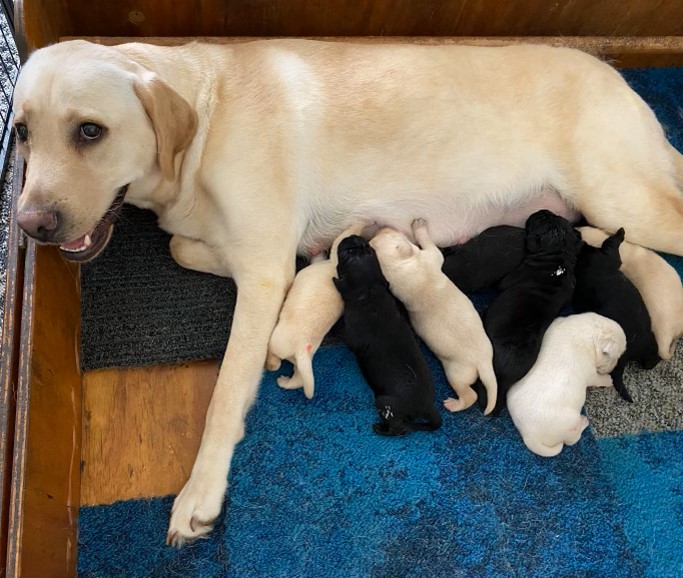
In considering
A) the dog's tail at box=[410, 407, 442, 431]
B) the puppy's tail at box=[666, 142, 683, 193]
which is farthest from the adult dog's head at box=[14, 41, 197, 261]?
the puppy's tail at box=[666, 142, 683, 193]

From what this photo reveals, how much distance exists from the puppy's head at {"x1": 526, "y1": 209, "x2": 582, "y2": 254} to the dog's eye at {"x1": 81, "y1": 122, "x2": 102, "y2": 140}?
4.53 feet

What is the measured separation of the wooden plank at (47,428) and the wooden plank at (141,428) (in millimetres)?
51

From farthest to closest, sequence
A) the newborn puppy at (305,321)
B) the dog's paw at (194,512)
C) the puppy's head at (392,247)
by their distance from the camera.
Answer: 1. the puppy's head at (392,247)
2. the newborn puppy at (305,321)
3. the dog's paw at (194,512)

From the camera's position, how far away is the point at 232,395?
76.1 inches

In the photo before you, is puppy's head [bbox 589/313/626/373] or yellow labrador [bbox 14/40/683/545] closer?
yellow labrador [bbox 14/40/683/545]

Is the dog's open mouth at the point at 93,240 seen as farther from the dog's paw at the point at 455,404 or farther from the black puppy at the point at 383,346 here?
the dog's paw at the point at 455,404

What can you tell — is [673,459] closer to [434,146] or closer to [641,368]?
[641,368]

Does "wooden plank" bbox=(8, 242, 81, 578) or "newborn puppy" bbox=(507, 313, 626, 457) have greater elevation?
"newborn puppy" bbox=(507, 313, 626, 457)

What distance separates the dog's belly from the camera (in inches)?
86.2

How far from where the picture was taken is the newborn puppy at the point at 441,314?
6.35 feet

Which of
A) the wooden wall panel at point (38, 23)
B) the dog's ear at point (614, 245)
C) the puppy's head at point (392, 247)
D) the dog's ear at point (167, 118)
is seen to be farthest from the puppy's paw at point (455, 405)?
the wooden wall panel at point (38, 23)

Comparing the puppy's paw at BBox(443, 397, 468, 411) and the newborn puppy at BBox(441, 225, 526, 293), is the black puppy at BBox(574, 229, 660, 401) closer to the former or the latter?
the newborn puppy at BBox(441, 225, 526, 293)

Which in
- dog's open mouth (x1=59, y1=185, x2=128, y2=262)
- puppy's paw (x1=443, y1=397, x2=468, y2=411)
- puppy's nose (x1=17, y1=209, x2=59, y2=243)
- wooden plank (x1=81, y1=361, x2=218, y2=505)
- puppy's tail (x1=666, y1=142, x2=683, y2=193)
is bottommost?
wooden plank (x1=81, y1=361, x2=218, y2=505)

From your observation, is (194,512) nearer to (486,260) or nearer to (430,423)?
(430,423)
